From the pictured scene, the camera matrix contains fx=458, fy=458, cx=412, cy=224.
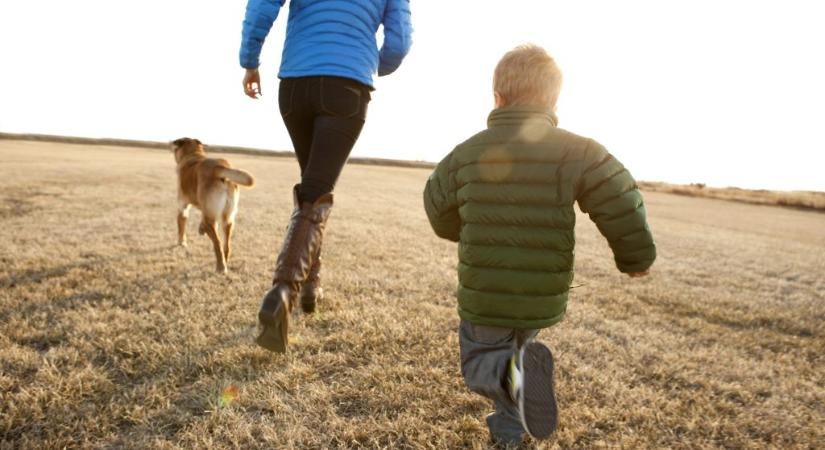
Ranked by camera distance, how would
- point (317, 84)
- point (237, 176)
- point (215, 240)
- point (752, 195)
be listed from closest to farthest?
point (317, 84), point (215, 240), point (237, 176), point (752, 195)

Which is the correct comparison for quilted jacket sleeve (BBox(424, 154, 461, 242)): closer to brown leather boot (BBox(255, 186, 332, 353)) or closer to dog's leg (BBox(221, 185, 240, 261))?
brown leather boot (BBox(255, 186, 332, 353))

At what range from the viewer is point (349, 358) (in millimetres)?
2600

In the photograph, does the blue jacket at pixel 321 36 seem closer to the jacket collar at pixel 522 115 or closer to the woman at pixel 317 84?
the woman at pixel 317 84

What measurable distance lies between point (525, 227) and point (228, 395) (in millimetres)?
1560

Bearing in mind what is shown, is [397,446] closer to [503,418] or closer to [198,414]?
[503,418]

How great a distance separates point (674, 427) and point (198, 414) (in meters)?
2.21

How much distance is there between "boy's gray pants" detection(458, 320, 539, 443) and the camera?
1910 millimetres

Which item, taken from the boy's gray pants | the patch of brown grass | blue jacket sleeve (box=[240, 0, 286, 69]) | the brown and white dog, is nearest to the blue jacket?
blue jacket sleeve (box=[240, 0, 286, 69])

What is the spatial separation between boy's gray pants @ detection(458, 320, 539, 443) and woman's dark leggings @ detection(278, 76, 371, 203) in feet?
3.89

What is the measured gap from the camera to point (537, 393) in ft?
5.76

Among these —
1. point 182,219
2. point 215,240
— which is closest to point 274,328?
point 215,240

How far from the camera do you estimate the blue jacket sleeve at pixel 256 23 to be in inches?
96.7

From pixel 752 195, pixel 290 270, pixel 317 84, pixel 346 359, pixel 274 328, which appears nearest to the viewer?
pixel 274 328

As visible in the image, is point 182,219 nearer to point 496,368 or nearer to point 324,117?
point 324,117
